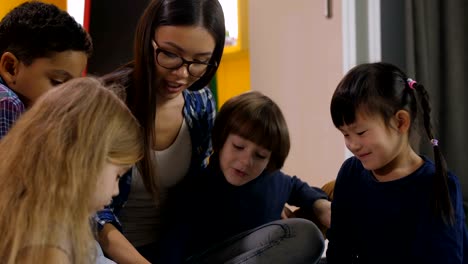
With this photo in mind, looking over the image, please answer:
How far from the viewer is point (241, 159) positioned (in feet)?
3.65

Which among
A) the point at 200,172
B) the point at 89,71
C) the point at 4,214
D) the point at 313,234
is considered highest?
the point at 89,71

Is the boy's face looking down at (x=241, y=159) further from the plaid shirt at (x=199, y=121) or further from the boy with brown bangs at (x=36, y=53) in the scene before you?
the boy with brown bangs at (x=36, y=53)

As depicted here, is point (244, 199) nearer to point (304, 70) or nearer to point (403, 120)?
point (403, 120)

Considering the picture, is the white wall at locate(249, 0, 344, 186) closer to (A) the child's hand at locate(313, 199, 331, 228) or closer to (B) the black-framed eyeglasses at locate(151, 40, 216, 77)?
(A) the child's hand at locate(313, 199, 331, 228)

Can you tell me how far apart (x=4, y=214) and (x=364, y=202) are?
768 mm

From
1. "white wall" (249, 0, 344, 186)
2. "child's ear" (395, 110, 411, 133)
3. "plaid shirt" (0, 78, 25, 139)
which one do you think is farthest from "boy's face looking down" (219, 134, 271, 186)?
"white wall" (249, 0, 344, 186)

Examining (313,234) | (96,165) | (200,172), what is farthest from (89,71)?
(96,165)

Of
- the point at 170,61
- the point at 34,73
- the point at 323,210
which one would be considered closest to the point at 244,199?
the point at 323,210

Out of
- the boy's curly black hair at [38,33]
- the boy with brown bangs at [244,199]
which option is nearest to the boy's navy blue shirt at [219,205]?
the boy with brown bangs at [244,199]

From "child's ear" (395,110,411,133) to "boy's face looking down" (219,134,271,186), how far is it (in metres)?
0.29

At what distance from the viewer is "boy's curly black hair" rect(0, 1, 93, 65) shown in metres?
0.97

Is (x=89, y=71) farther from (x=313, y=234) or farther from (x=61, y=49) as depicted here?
(x=313, y=234)

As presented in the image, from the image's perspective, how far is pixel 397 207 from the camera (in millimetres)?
1040

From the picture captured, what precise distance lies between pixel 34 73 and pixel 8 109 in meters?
0.12
